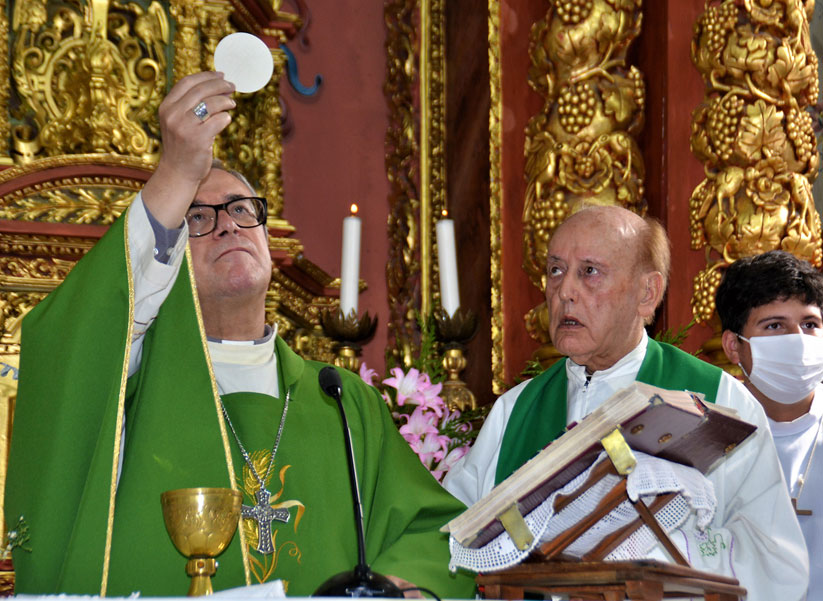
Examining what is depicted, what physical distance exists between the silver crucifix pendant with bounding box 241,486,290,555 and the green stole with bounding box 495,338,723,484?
67 cm

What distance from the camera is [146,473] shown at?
313 centimetres

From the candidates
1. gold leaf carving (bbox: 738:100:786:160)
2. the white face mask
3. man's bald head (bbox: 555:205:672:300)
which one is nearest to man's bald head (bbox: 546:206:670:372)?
man's bald head (bbox: 555:205:672:300)

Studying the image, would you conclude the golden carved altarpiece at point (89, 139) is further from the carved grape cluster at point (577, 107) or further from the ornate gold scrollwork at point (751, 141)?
the ornate gold scrollwork at point (751, 141)

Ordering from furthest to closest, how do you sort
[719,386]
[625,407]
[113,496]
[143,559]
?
1. [719,386]
2. [143,559]
3. [113,496]
4. [625,407]

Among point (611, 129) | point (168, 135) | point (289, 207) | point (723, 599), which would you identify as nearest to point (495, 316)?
point (611, 129)

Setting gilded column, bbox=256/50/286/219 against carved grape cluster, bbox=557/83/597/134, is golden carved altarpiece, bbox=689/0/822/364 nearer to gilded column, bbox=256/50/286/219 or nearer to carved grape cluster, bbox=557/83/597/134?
carved grape cluster, bbox=557/83/597/134

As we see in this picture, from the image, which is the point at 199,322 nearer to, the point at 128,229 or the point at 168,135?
the point at 128,229

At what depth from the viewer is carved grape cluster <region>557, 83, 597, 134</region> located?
4.98 m

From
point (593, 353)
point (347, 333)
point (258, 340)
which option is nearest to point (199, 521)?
point (258, 340)

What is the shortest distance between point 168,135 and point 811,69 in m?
2.92

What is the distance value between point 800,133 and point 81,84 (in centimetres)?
291

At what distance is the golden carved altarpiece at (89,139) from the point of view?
4824 millimetres

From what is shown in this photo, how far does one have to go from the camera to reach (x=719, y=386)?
3.60 metres

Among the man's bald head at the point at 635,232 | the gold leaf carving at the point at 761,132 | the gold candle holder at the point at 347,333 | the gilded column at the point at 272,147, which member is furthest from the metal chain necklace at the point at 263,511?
the gold leaf carving at the point at 761,132
